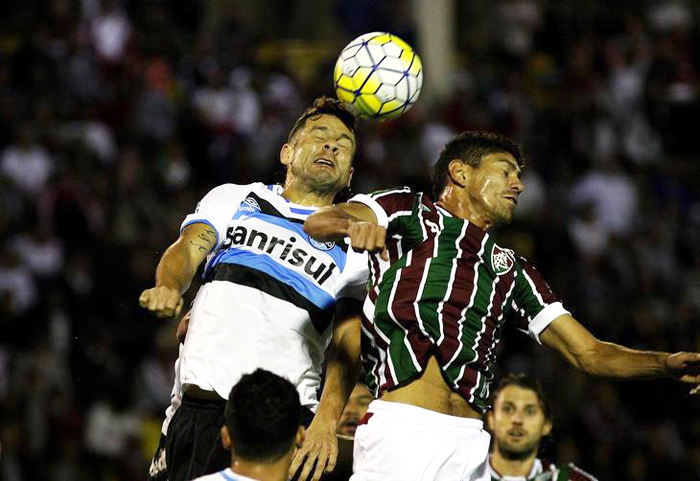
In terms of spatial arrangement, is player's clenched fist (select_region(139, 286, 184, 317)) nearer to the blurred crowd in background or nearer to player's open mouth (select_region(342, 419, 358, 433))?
player's open mouth (select_region(342, 419, 358, 433))

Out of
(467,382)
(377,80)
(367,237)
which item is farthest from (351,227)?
(377,80)

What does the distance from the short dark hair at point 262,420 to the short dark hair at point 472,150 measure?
68.7 inches

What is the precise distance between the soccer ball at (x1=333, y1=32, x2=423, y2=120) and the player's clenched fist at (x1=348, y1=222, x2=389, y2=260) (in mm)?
1454

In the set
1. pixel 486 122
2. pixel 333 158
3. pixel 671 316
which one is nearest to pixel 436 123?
pixel 486 122

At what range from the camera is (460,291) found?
5.25 meters

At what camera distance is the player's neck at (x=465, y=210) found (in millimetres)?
5562

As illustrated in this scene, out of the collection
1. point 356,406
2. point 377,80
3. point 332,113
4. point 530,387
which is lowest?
point 356,406

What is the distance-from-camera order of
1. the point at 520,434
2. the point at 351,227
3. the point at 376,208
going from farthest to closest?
the point at 520,434, the point at 376,208, the point at 351,227

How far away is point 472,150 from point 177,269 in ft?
4.68

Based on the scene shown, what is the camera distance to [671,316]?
12352 millimetres

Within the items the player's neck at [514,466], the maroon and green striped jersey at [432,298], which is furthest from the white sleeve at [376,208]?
the player's neck at [514,466]

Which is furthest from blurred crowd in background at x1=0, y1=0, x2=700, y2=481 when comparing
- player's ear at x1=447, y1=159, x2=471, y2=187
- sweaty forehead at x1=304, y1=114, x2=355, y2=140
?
player's ear at x1=447, y1=159, x2=471, y2=187

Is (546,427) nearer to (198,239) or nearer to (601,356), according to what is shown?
(601,356)

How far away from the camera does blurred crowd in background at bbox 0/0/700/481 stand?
10.8 meters
